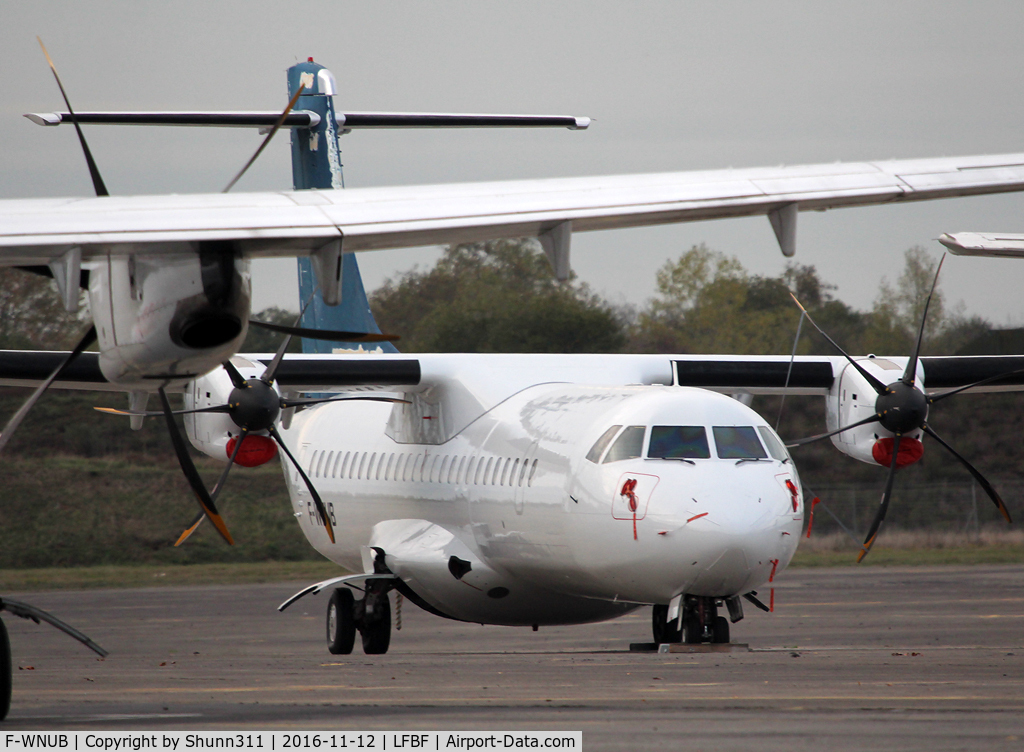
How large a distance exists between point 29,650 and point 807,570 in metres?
18.4

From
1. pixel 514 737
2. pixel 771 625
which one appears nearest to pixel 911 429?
pixel 771 625

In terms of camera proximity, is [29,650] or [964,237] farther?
[29,650]

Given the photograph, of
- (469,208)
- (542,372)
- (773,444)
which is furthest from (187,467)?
(542,372)

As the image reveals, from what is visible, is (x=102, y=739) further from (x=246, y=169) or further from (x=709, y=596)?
(x=709, y=596)

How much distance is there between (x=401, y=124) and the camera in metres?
17.1

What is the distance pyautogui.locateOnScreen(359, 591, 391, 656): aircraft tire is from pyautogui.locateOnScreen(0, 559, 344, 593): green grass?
13.4 m

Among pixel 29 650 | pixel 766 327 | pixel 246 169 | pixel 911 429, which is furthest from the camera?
pixel 766 327

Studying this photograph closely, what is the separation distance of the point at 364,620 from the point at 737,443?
5327 millimetres

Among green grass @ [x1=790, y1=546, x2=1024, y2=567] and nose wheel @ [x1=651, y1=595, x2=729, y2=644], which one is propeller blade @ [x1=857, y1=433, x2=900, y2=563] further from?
green grass @ [x1=790, y1=546, x2=1024, y2=567]

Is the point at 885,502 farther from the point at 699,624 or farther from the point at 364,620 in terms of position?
the point at 364,620

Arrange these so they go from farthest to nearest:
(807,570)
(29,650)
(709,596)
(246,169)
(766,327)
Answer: (766,327), (807,570), (29,650), (709,596), (246,169)

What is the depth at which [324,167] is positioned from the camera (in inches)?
722

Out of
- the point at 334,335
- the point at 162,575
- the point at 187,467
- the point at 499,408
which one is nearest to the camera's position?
the point at 334,335

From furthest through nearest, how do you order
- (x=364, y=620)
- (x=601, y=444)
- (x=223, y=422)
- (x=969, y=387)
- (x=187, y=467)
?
(x=364, y=620), (x=969, y=387), (x=223, y=422), (x=601, y=444), (x=187, y=467)
